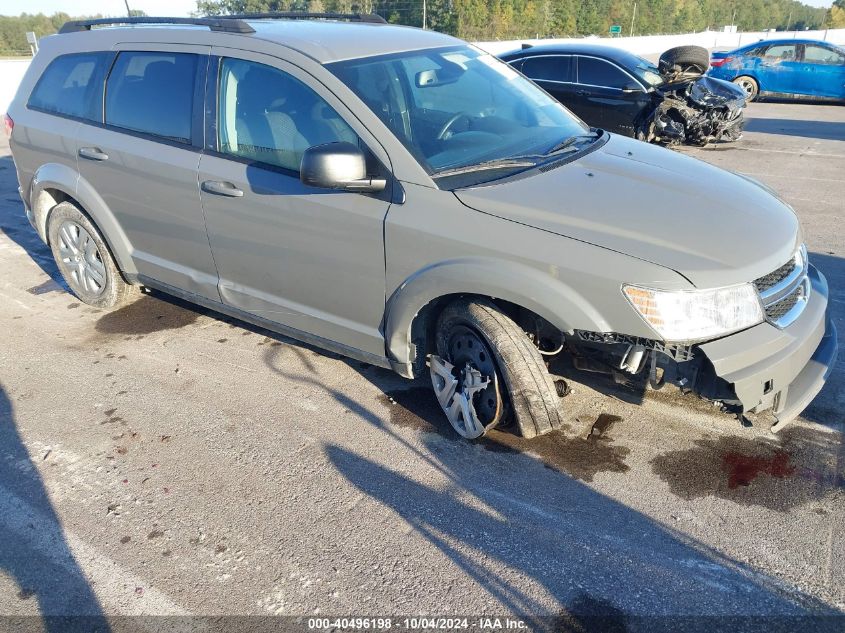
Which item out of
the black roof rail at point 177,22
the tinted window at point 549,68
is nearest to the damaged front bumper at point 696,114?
the tinted window at point 549,68

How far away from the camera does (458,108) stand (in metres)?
3.79

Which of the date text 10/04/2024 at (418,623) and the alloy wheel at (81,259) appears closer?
the date text 10/04/2024 at (418,623)

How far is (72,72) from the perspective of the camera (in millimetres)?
4766

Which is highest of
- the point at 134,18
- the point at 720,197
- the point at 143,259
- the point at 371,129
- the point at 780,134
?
the point at 134,18

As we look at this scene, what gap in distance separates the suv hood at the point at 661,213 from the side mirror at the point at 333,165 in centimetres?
51

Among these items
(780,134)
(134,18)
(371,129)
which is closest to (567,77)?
(780,134)

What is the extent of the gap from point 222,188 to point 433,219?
1364 mm

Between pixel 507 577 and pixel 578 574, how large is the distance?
28cm

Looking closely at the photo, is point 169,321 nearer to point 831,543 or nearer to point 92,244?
point 92,244

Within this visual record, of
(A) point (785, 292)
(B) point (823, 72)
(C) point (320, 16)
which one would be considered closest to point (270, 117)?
(C) point (320, 16)

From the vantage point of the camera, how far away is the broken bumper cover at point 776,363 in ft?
9.05

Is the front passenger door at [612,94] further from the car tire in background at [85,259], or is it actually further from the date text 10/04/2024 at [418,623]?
the date text 10/04/2024 at [418,623]

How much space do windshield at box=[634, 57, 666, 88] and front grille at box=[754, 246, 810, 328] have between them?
7854 mm

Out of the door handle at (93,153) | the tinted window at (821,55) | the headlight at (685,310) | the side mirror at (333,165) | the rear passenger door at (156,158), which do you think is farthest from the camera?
the tinted window at (821,55)
